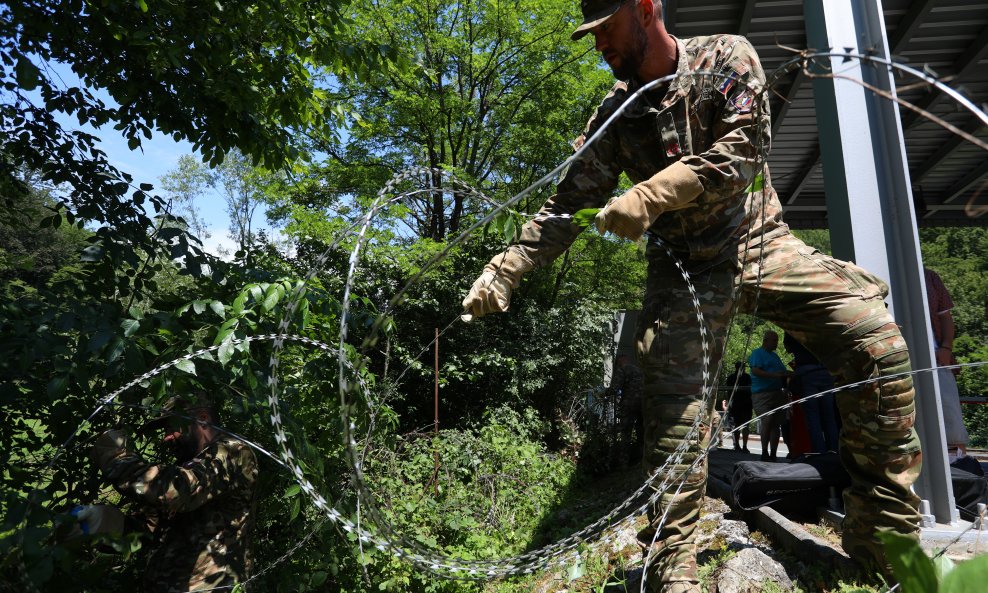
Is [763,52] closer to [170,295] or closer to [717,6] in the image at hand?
[717,6]

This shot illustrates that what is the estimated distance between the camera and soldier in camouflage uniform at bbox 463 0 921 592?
2244 mm

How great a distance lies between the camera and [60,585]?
214cm

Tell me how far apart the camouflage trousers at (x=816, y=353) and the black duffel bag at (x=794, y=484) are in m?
0.69

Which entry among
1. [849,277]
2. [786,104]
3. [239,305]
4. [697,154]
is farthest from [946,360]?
[239,305]

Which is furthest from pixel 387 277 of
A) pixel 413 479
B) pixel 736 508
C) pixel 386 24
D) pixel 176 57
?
pixel 736 508

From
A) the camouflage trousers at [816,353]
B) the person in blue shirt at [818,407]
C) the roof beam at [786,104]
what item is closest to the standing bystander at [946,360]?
the person in blue shirt at [818,407]

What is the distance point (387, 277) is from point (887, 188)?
28.3 ft

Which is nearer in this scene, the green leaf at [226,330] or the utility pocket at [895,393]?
the utility pocket at [895,393]


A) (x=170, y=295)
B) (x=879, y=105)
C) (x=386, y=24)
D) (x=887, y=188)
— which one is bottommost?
(x=170, y=295)

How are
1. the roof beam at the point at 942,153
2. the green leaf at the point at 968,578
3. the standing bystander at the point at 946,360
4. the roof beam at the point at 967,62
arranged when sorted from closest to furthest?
the green leaf at the point at 968,578, the standing bystander at the point at 946,360, the roof beam at the point at 967,62, the roof beam at the point at 942,153

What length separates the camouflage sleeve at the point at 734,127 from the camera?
7.14 feet

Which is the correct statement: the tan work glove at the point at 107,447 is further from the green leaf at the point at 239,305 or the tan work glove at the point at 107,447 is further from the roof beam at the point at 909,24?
the roof beam at the point at 909,24

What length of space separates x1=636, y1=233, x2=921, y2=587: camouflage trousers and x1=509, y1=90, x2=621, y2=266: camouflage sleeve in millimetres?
490

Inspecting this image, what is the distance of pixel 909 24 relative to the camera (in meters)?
4.77
